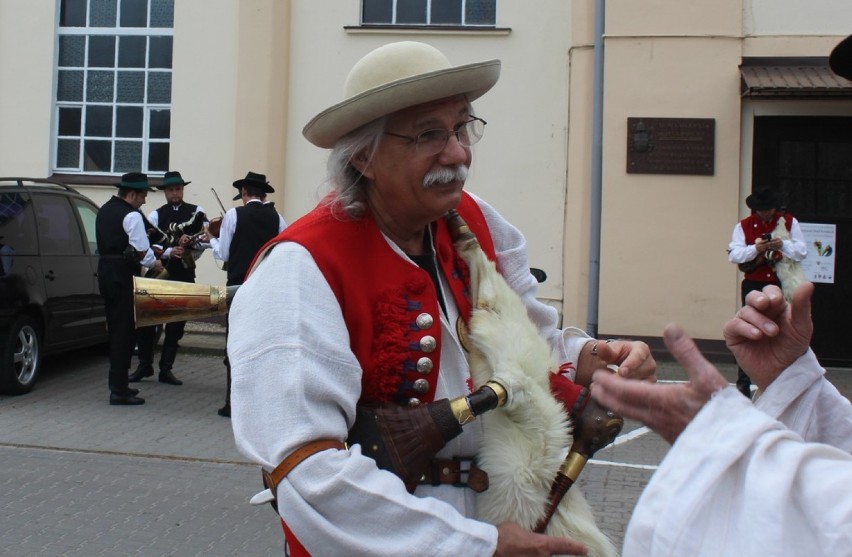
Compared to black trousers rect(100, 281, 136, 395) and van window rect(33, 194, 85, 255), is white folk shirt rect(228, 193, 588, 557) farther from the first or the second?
van window rect(33, 194, 85, 255)

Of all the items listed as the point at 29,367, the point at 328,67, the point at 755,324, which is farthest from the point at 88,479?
the point at 328,67

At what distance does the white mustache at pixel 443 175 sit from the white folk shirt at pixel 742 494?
36.5 inches

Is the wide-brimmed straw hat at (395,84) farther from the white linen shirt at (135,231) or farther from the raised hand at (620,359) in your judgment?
the white linen shirt at (135,231)

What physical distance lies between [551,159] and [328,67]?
115 inches

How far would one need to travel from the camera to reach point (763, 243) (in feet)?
28.3

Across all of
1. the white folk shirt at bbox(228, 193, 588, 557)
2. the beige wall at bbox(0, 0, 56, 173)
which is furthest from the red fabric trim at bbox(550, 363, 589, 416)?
the beige wall at bbox(0, 0, 56, 173)

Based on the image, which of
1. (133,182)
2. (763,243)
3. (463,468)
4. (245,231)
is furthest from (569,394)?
(763,243)

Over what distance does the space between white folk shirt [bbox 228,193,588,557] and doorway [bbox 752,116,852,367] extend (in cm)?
929

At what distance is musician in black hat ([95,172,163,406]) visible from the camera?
26.6ft

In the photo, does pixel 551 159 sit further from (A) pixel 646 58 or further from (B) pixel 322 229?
(B) pixel 322 229

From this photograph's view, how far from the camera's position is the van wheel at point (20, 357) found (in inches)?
321

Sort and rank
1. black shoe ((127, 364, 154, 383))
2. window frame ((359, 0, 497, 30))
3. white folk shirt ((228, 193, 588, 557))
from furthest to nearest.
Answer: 1. window frame ((359, 0, 497, 30))
2. black shoe ((127, 364, 154, 383))
3. white folk shirt ((228, 193, 588, 557))

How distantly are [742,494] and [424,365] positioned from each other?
84 cm

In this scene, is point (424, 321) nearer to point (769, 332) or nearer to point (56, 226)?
point (769, 332)
